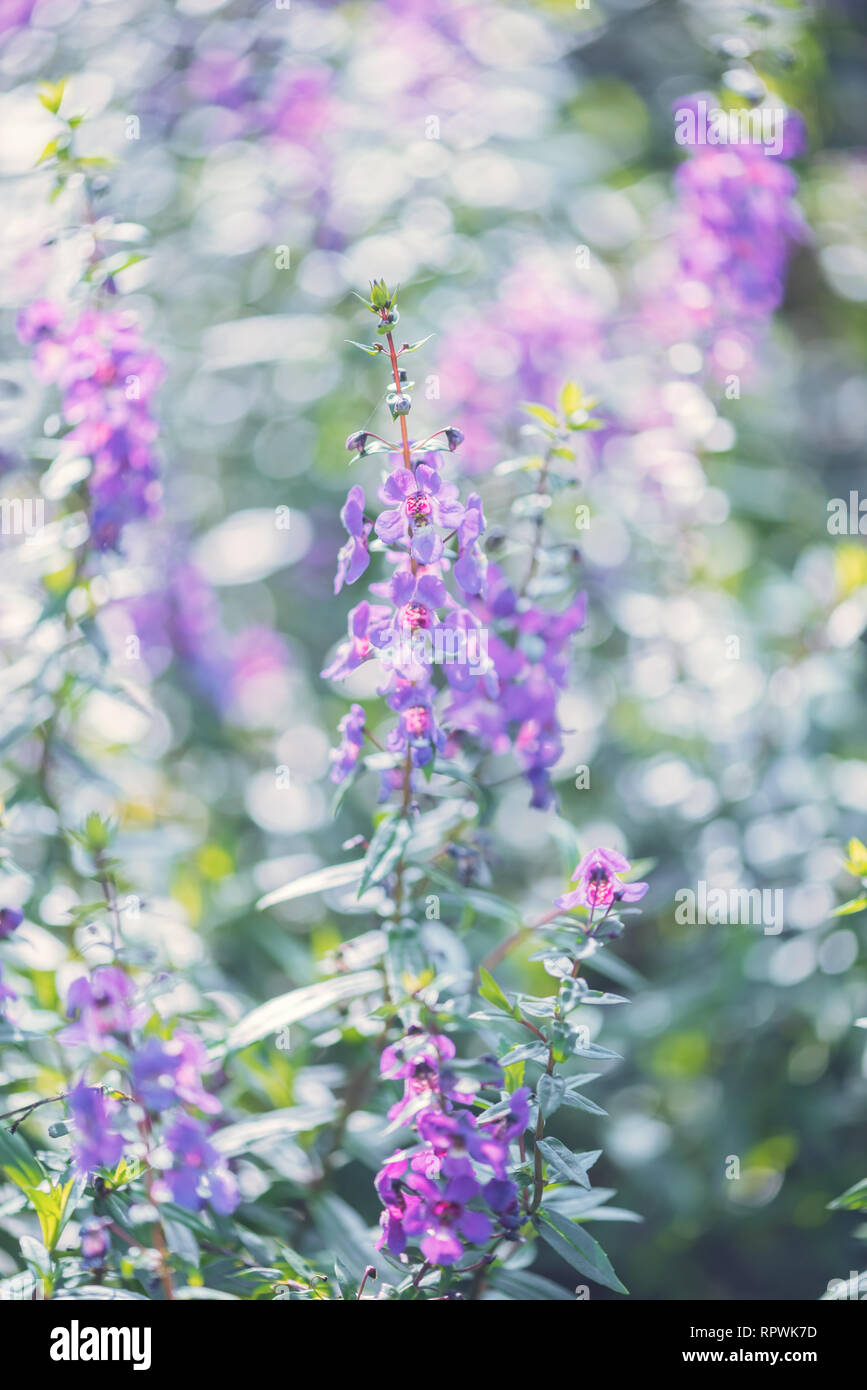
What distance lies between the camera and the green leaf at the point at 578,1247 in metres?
1.16

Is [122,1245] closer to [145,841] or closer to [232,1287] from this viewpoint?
[232,1287]

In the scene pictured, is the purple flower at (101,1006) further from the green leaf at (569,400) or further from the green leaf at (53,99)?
the green leaf at (53,99)

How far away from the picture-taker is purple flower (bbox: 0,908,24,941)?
4.33 ft

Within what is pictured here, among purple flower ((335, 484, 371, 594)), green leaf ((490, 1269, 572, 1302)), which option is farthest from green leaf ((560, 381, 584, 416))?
→ green leaf ((490, 1269, 572, 1302))

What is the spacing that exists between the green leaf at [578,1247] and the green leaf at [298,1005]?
34 centimetres

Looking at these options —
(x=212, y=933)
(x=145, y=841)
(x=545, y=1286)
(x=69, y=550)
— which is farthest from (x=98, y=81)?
(x=545, y=1286)

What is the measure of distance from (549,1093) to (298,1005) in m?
0.38

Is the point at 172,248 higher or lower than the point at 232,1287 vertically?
higher

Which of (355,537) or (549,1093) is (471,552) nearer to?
(355,537)

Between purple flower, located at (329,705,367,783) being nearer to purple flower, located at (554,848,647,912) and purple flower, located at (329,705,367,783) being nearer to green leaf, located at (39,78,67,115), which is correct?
purple flower, located at (554,848,647,912)

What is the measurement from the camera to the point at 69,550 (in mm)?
1683

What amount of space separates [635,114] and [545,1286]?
118 inches

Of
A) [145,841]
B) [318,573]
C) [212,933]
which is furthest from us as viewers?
[318,573]

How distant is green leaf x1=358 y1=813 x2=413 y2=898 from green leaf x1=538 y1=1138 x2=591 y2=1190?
30 cm
